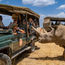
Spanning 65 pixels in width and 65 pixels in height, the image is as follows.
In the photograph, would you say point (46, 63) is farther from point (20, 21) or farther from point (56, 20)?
point (56, 20)

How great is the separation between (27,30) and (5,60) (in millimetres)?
3166

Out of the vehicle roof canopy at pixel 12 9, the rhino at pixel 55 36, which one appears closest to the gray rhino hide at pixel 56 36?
the rhino at pixel 55 36

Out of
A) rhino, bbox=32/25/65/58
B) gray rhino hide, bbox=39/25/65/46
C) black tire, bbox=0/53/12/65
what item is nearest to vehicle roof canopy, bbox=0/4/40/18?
rhino, bbox=32/25/65/58

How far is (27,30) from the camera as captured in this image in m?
7.96

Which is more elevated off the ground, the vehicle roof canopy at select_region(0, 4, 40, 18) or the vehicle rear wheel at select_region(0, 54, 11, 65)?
the vehicle roof canopy at select_region(0, 4, 40, 18)

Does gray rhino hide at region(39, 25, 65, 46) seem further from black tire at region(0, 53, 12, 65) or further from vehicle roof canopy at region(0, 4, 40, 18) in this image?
black tire at region(0, 53, 12, 65)

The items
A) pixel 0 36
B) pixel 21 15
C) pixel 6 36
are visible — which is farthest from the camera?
pixel 21 15

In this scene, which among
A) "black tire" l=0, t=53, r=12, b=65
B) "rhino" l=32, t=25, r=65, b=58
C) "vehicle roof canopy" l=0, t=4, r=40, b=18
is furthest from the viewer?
"rhino" l=32, t=25, r=65, b=58

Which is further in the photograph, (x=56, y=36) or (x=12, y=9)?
(x=56, y=36)

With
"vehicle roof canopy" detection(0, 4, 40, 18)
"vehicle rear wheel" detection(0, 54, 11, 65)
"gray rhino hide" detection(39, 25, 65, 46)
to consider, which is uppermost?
"vehicle roof canopy" detection(0, 4, 40, 18)

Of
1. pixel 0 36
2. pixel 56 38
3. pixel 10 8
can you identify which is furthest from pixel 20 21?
pixel 0 36

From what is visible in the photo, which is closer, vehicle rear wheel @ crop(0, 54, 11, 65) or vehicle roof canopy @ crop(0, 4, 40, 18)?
vehicle rear wheel @ crop(0, 54, 11, 65)

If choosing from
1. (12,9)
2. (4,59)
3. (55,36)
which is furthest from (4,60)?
(55,36)

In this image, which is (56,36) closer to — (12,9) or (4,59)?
(12,9)
